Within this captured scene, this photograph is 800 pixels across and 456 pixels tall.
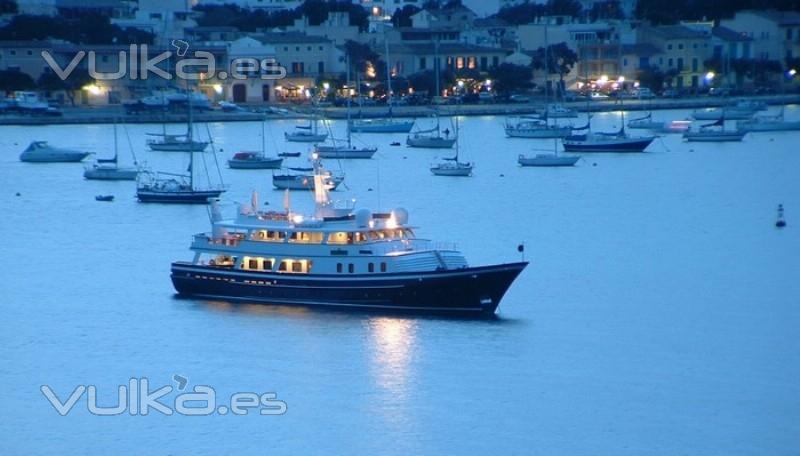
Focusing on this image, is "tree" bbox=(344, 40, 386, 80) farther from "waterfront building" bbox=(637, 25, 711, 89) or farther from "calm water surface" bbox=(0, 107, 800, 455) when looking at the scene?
"calm water surface" bbox=(0, 107, 800, 455)

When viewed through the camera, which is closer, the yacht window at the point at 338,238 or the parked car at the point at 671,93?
the yacht window at the point at 338,238

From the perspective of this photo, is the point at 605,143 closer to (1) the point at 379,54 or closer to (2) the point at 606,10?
(1) the point at 379,54

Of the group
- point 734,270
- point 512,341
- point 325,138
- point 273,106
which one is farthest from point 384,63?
point 512,341

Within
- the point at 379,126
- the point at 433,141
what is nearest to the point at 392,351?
the point at 433,141

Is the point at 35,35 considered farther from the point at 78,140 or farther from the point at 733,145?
the point at 733,145

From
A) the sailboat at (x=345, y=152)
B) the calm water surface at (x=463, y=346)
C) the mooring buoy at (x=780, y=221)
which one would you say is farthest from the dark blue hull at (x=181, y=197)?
the mooring buoy at (x=780, y=221)

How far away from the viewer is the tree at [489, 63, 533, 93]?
39750 mm

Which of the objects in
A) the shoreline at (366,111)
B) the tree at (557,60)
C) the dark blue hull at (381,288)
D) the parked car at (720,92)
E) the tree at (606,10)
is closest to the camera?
the dark blue hull at (381,288)

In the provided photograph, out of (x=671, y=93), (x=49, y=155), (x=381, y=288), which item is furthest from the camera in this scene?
(x=671, y=93)

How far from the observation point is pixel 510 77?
130ft

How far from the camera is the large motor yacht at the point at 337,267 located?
40.8ft
